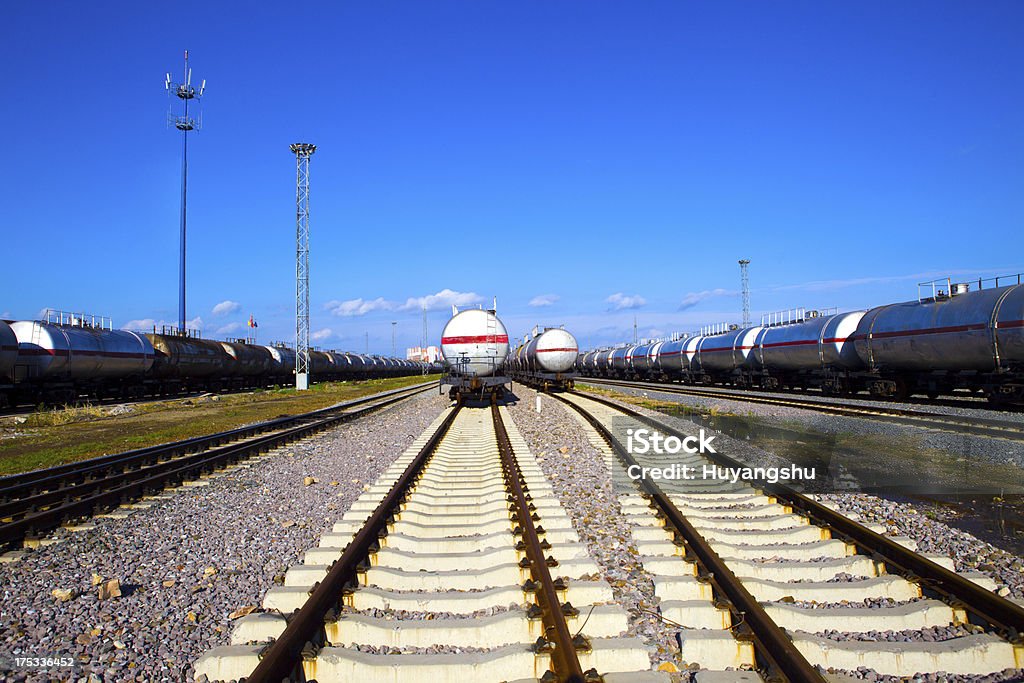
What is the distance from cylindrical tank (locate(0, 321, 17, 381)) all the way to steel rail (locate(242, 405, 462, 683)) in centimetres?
2205

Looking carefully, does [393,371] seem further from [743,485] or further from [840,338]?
[743,485]

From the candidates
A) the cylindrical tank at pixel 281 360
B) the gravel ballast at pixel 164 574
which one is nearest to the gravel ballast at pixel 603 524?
the gravel ballast at pixel 164 574

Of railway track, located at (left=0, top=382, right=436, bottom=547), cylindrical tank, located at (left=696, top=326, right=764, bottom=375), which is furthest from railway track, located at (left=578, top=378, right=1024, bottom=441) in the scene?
railway track, located at (left=0, top=382, right=436, bottom=547)

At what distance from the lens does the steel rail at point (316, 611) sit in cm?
333

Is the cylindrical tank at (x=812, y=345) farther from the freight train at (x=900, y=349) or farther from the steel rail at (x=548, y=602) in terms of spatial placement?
the steel rail at (x=548, y=602)

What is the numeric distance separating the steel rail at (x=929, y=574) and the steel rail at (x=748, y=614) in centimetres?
126

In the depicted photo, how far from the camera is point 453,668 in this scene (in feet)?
11.5

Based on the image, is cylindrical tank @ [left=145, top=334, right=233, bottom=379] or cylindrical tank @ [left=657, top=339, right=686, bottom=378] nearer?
cylindrical tank @ [left=145, top=334, right=233, bottom=379]

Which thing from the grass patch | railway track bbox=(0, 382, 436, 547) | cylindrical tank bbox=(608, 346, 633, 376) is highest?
cylindrical tank bbox=(608, 346, 633, 376)

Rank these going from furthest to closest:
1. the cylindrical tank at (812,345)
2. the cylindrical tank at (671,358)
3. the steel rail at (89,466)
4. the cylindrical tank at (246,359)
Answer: the cylindrical tank at (671,358)
the cylindrical tank at (246,359)
the cylindrical tank at (812,345)
the steel rail at (89,466)

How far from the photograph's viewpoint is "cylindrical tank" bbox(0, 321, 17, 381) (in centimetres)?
2239

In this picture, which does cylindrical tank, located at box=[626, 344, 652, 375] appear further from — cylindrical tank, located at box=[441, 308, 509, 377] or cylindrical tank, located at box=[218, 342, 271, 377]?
cylindrical tank, located at box=[441, 308, 509, 377]

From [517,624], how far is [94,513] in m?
6.15

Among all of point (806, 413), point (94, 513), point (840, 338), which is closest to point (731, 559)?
point (94, 513)
